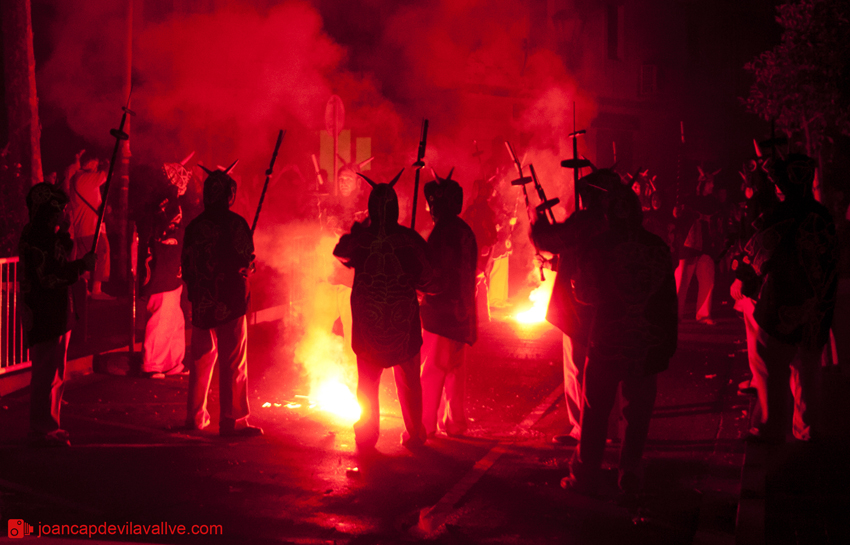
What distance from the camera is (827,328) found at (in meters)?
5.77

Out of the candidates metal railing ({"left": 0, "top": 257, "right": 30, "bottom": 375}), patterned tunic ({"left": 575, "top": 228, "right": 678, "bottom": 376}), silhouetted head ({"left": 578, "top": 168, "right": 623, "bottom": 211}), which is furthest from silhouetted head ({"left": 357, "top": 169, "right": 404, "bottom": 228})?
metal railing ({"left": 0, "top": 257, "right": 30, "bottom": 375})

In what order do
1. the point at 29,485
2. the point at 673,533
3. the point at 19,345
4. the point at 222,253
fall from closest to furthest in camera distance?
1. the point at 673,533
2. the point at 29,485
3. the point at 222,253
4. the point at 19,345

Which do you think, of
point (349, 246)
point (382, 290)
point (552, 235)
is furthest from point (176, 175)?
point (552, 235)

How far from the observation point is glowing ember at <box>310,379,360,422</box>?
6.80 metres

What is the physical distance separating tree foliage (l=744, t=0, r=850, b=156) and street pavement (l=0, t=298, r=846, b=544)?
5.54 meters

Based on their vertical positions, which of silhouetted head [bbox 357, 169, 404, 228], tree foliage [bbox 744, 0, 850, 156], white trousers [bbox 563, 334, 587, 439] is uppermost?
tree foliage [bbox 744, 0, 850, 156]

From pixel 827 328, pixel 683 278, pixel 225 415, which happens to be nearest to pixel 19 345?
pixel 225 415

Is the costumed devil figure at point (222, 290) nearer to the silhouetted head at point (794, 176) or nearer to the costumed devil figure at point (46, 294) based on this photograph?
the costumed devil figure at point (46, 294)

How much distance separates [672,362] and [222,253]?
17.1 feet

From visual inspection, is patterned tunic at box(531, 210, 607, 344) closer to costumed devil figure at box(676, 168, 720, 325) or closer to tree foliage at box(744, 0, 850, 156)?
costumed devil figure at box(676, 168, 720, 325)

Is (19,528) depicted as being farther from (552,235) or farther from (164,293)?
(164,293)

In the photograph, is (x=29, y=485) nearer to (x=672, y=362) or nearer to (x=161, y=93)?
(x=672, y=362)

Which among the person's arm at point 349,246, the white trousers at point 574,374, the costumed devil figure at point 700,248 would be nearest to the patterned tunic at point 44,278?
the person's arm at point 349,246

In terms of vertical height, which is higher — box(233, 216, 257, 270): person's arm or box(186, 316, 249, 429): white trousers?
box(233, 216, 257, 270): person's arm
